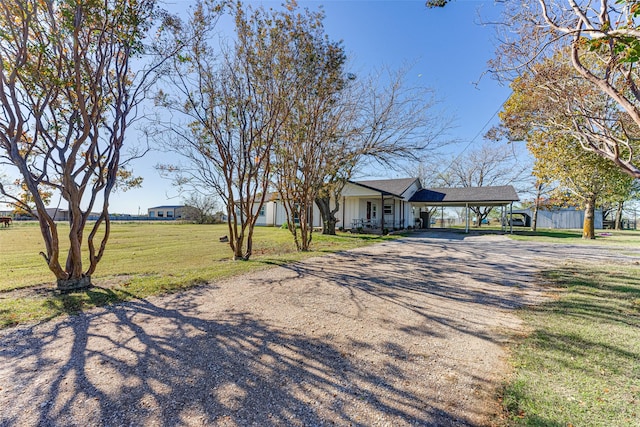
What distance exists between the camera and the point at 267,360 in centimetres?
292

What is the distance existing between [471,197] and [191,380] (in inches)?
921

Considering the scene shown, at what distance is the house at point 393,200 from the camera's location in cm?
2142

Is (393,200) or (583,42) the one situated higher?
(583,42)

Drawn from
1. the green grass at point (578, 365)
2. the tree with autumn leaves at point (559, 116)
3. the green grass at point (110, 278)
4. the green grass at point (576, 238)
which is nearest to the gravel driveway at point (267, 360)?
the green grass at point (578, 365)

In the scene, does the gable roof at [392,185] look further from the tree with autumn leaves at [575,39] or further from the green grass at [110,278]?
the tree with autumn leaves at [575,39]

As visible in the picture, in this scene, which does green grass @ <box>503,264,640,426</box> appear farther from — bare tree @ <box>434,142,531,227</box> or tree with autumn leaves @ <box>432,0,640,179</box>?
bare tree @ <box>434,142,531,227</box>

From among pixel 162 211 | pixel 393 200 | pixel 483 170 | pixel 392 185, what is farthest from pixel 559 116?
pixel 162 211

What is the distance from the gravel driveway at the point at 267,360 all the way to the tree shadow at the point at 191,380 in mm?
11

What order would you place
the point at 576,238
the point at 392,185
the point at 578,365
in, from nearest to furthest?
the point at 578,365
the point at 576,238
the point at 392,185

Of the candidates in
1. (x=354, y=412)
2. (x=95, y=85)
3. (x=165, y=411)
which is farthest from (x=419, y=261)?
(x=95, y=85)

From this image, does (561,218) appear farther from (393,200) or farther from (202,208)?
(202,208)

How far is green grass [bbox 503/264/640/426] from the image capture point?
2.12 m

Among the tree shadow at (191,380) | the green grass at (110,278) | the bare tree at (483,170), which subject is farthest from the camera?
the bare tree at (483,170)

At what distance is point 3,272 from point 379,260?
993 cm
